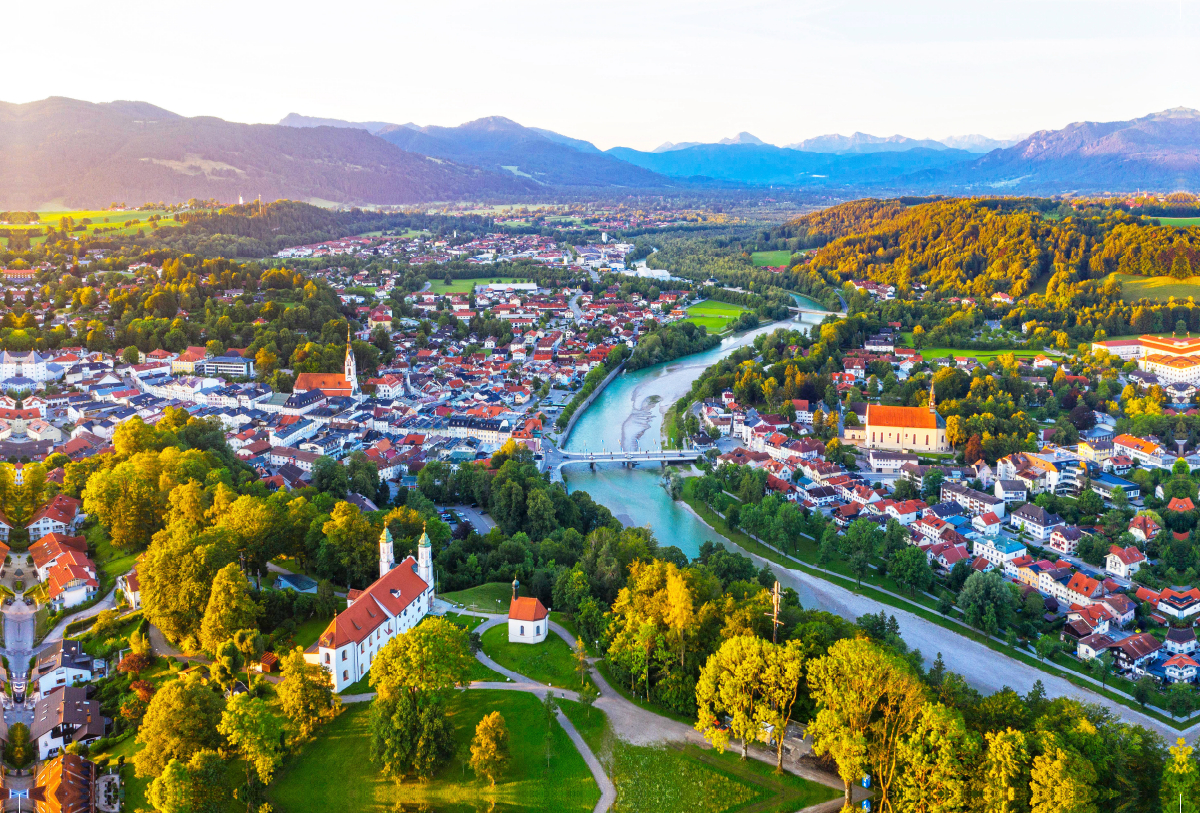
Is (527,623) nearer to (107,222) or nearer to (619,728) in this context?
(619,728)

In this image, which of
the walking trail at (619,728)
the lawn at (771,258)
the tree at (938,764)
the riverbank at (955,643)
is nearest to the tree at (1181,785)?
the tree at (938,764)

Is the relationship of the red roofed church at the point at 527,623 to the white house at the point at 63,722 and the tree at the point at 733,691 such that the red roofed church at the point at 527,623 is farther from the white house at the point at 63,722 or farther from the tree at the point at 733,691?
the white house at the point at 63,722

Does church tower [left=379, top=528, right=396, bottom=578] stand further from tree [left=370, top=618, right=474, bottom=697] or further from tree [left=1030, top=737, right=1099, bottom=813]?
tree [left=1030, top=737, right=1099, bottom=813]

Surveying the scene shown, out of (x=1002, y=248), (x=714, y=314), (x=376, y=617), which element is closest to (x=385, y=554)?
(x=376, y=617)

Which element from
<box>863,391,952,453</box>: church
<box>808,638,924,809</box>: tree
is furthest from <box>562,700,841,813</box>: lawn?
<box>863,391,952,453</box>: church

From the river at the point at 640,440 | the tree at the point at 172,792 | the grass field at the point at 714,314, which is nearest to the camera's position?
the tree at the point at 172,792
